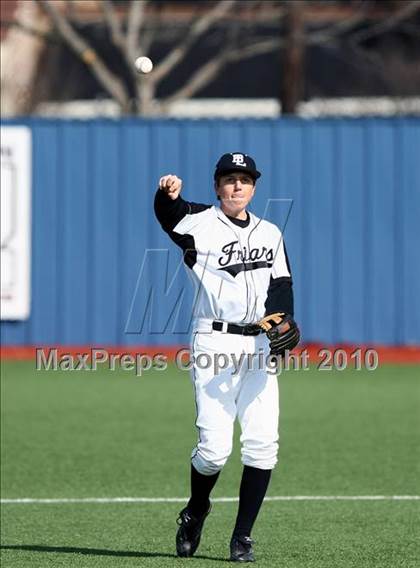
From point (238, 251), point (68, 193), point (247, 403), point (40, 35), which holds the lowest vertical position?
point (247, 403)

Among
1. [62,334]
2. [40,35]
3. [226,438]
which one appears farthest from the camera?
[40,35]

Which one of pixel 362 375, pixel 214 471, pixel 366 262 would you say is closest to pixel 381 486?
pixel 214 471

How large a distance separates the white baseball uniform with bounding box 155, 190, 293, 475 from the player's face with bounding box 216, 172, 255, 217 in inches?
4.0

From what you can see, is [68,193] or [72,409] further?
[68,193]

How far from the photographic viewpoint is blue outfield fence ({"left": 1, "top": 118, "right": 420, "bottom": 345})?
65.5ft

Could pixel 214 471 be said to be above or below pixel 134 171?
below

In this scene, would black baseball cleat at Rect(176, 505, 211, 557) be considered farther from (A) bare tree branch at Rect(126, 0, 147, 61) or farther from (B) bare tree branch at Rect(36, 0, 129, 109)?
(A) bare tree branch at Rect(126, 0, 147, 61)

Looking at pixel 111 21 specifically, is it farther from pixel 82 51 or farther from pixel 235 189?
pixel 235 189

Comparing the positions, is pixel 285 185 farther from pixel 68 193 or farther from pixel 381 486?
pixel 381 486

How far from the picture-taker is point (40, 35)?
30.8 metres

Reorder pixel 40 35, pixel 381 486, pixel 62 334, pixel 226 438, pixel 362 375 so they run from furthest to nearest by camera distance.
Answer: pixel 40 35 → pixel 62 334 → pixel 362 375 → pixel 381 486 → pixel 226 438

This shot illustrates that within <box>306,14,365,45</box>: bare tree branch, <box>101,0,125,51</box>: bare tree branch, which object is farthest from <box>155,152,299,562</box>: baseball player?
<box>306,14,365,45</box>: bare tree branch

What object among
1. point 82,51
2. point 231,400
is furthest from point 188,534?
point 82,51

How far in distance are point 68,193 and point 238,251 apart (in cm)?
1244
